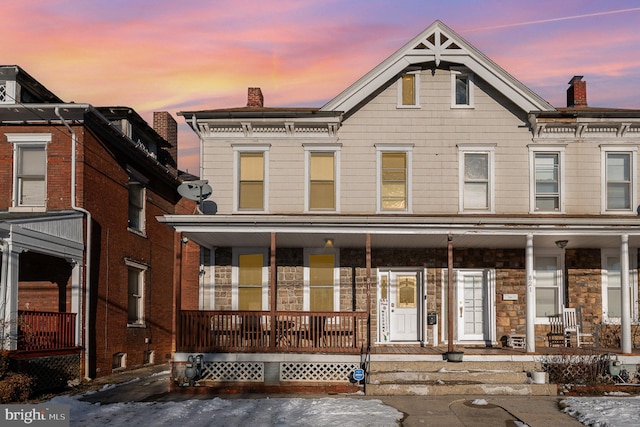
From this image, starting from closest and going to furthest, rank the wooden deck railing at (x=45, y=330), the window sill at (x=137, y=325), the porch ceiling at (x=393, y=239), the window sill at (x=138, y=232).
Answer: the wooden deck railing at (x=45, y=330) < the porch ceiling at (x=393, y=239) < the window sill at (x=137, y=325) < the window sill at (x=138, y=232)

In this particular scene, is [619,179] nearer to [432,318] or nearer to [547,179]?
[547,179]

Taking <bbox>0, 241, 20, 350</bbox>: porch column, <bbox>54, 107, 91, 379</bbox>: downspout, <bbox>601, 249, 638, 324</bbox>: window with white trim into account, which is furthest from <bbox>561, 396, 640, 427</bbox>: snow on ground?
<bbox>54, 107, 91, 379</bbox>: downspout

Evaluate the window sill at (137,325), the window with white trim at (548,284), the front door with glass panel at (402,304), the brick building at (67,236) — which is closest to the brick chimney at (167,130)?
the brick building at (67,236)

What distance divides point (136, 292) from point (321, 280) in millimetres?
6357

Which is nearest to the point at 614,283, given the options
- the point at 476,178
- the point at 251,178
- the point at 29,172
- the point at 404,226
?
the point at 476,178

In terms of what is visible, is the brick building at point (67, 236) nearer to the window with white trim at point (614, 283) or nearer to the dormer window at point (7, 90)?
the dormer window at point (7, 90)

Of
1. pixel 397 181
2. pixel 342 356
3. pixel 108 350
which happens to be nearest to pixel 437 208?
pixel 397 181

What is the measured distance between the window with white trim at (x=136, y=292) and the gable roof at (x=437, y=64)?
776 centimetres

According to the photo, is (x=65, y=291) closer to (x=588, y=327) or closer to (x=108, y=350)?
(x=108, y=350)

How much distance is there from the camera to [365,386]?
14.7 metres

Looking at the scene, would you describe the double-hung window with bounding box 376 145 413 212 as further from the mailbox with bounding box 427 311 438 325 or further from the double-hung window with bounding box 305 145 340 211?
the mailbox with bounding box 427 311 438 325

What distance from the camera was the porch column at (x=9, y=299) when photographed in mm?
14078

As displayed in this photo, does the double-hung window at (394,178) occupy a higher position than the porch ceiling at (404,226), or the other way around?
the double-hung window at (394,178)

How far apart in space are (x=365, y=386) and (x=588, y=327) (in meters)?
7.44
